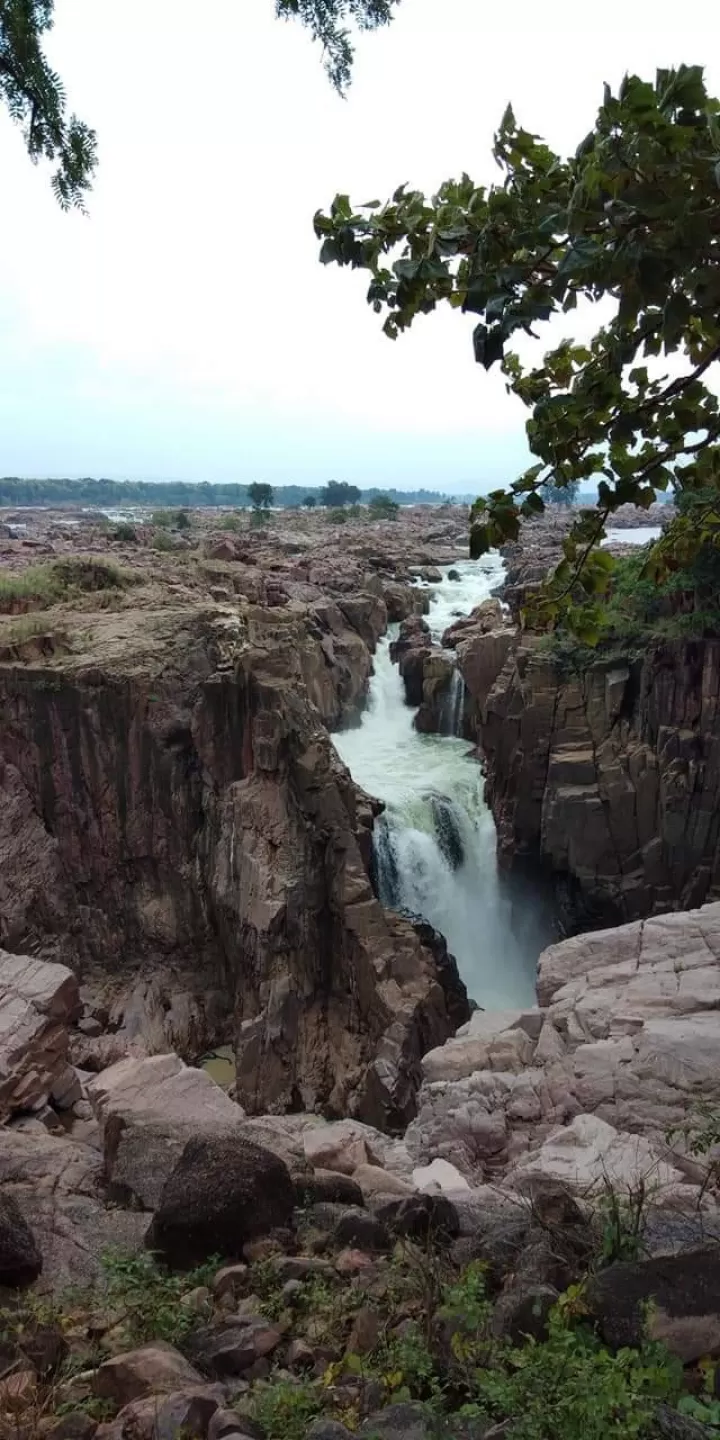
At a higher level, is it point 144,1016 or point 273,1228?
point 273,1228

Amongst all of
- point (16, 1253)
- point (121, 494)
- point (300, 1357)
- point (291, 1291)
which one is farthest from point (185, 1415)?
point (121, 494)

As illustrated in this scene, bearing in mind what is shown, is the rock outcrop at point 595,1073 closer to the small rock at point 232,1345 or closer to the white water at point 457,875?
the small rock at point 232,1345

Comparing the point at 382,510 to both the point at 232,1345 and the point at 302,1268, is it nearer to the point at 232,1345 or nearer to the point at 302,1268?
the point at 302,1268

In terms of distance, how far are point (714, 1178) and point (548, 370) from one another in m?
4.94

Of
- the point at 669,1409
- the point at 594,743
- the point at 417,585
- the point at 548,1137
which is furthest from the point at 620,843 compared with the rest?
the point at 417,585

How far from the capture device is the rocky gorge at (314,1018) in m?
3.38

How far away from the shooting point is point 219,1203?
171 inches

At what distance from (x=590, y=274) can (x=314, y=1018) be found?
1313cm

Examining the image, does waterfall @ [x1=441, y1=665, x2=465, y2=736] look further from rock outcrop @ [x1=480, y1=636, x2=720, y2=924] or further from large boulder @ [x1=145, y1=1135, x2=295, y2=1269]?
large boulder @ [x1=145, y1=1135, x2=295, y2=1269]

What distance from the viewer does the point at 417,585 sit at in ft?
125

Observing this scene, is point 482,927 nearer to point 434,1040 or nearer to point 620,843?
point 620,843

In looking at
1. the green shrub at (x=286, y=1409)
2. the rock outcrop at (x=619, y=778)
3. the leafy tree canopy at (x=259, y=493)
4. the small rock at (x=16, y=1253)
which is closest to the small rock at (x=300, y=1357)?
the green shrub at (x=286, y=1409)

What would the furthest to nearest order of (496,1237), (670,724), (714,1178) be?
(670,724), (714,1178), (496,1237)

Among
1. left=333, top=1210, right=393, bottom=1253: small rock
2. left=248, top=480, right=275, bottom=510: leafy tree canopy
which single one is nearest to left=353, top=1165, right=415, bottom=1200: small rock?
left=333, top=1210, right=393, bottom=1253: small rock
